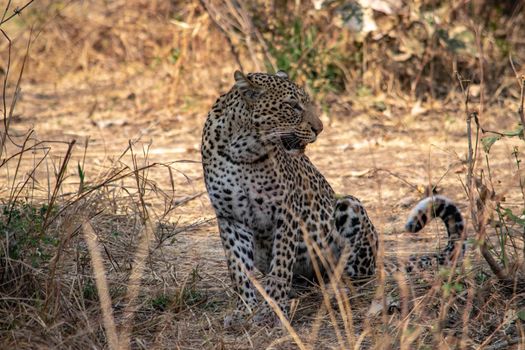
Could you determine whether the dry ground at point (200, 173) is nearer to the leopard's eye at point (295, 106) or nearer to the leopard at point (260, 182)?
the leopard at point (260, 182)

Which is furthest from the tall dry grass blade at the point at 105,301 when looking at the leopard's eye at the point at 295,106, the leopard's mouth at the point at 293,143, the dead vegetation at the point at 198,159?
the leopard's eye at the point at 295,106

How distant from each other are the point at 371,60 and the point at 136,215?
5539 mm

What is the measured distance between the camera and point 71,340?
4473 millimetres

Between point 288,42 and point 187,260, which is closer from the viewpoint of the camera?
point 187,260

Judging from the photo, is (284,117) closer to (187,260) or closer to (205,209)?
(187,260)

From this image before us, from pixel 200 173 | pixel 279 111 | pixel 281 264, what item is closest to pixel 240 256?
pixel 281 264

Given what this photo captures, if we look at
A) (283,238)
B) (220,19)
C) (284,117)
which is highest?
(220,19)

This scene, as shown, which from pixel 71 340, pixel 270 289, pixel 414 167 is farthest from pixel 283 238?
pixel 414 167

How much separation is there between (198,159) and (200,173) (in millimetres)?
621

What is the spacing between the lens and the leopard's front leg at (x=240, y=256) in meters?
5.65

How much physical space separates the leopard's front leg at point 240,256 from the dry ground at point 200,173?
13cm

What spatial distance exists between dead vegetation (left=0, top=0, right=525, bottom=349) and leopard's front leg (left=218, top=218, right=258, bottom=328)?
0.44 ft

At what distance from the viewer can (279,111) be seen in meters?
5.69

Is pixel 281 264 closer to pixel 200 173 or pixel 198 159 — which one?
pixel 200 173
